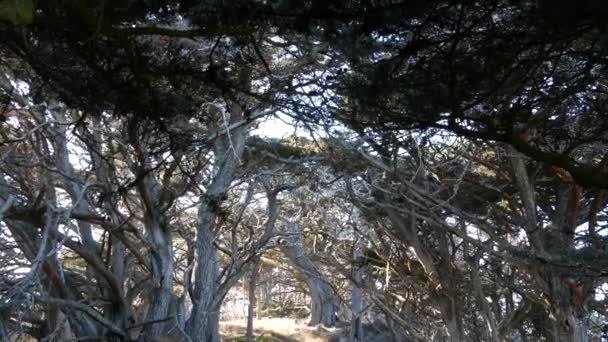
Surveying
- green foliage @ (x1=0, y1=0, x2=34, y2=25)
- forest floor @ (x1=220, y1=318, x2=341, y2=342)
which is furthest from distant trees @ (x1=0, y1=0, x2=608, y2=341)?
forest floor @ (x1=220, y1=318, x2=341, y2=342)

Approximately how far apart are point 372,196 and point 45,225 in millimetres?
4960

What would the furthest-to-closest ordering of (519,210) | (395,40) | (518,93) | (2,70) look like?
(519,210) → (2,70) → (518,93) → (395,40)

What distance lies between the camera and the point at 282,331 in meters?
19.6

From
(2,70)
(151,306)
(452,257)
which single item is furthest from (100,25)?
(452,257)

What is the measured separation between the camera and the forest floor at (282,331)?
707 inches

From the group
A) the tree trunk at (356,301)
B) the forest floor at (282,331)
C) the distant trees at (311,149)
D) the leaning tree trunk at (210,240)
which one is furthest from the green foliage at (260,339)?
the leaning tree trunk at (210,240)

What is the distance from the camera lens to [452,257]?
1037cm

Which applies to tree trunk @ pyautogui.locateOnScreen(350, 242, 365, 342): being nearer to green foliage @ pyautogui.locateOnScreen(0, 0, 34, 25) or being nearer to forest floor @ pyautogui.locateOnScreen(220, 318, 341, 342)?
forest floor @ pyautogui.locateOnScreen(220, 318, 341, 342)

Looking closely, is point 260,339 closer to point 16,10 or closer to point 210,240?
point 210,240

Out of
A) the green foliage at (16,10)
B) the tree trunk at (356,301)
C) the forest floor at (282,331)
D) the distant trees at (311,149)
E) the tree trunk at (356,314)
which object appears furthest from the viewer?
the forest floor at (282,331)

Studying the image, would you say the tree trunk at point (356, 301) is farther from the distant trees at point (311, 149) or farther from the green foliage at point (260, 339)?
the green foliage at point (260, 339)

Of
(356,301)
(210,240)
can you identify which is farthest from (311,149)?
(356,301)

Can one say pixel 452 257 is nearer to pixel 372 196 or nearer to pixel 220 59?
pixel 372 196

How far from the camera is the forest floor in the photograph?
58.9ft
